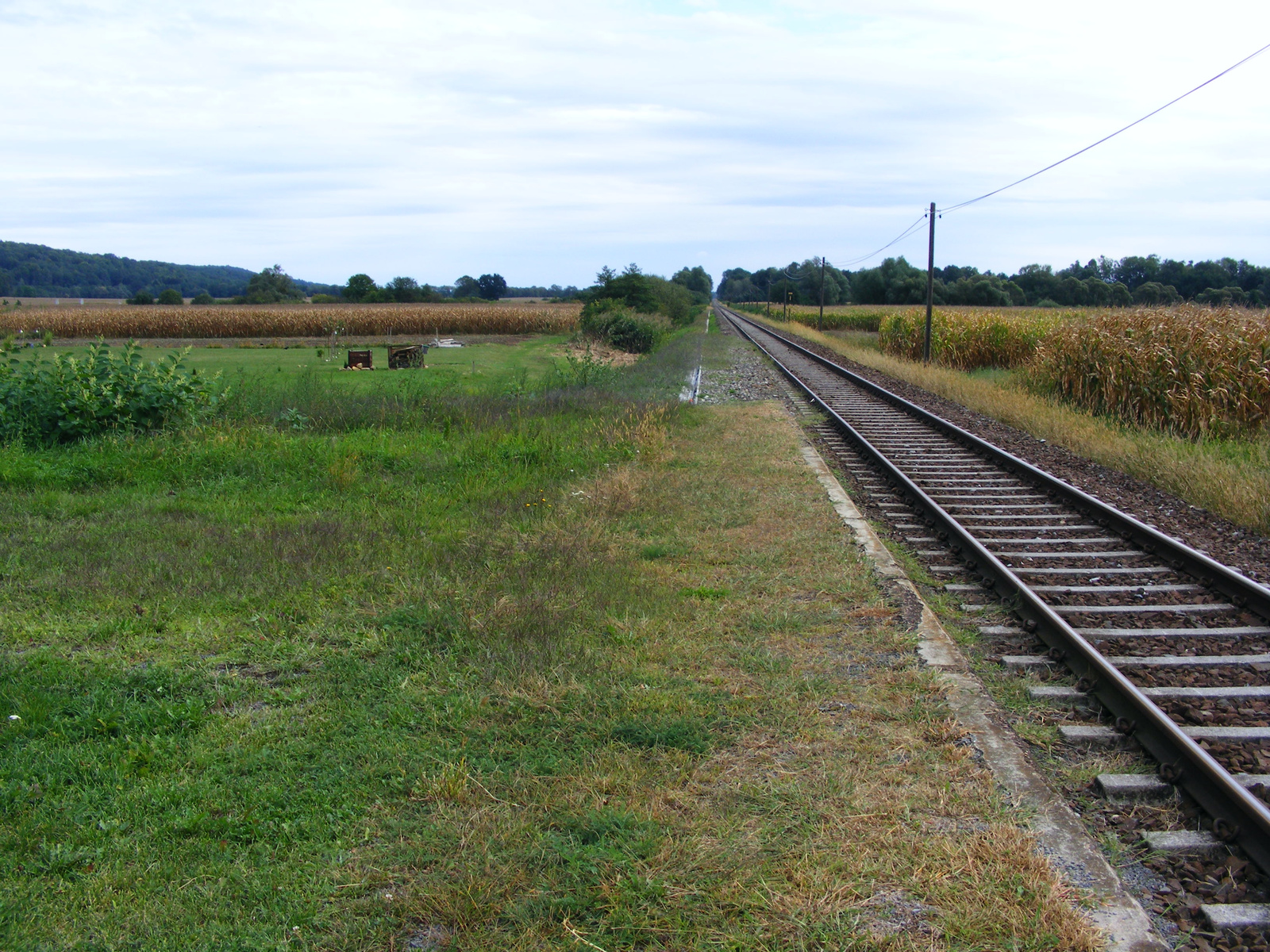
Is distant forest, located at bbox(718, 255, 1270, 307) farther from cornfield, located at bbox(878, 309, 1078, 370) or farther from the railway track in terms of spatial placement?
the railway track

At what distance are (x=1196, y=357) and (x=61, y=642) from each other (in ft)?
49.7

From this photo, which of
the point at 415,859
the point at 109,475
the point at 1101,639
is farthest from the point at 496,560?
the point at 109,475

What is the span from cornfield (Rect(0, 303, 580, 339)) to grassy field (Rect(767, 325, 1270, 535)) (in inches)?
1548

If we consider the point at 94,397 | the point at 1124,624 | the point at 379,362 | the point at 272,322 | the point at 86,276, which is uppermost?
the point at 86,276

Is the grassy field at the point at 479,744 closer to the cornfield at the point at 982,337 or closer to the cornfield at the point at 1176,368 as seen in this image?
the cornfield at the point at 1176,368

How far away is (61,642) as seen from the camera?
17.7ft

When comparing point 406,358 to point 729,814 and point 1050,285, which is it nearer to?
point 729,814

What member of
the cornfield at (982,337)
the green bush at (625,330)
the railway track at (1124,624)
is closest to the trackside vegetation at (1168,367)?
the railway track at (1124,624)

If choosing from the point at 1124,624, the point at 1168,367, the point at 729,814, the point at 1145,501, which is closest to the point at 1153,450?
the point at 1145,501

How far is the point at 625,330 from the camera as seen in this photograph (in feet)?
128

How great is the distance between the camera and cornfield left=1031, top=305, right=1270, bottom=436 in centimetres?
1316

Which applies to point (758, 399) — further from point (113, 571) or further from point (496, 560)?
point (113, 571)

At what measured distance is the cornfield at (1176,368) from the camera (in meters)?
13.2

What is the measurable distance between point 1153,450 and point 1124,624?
7114 millimetres
